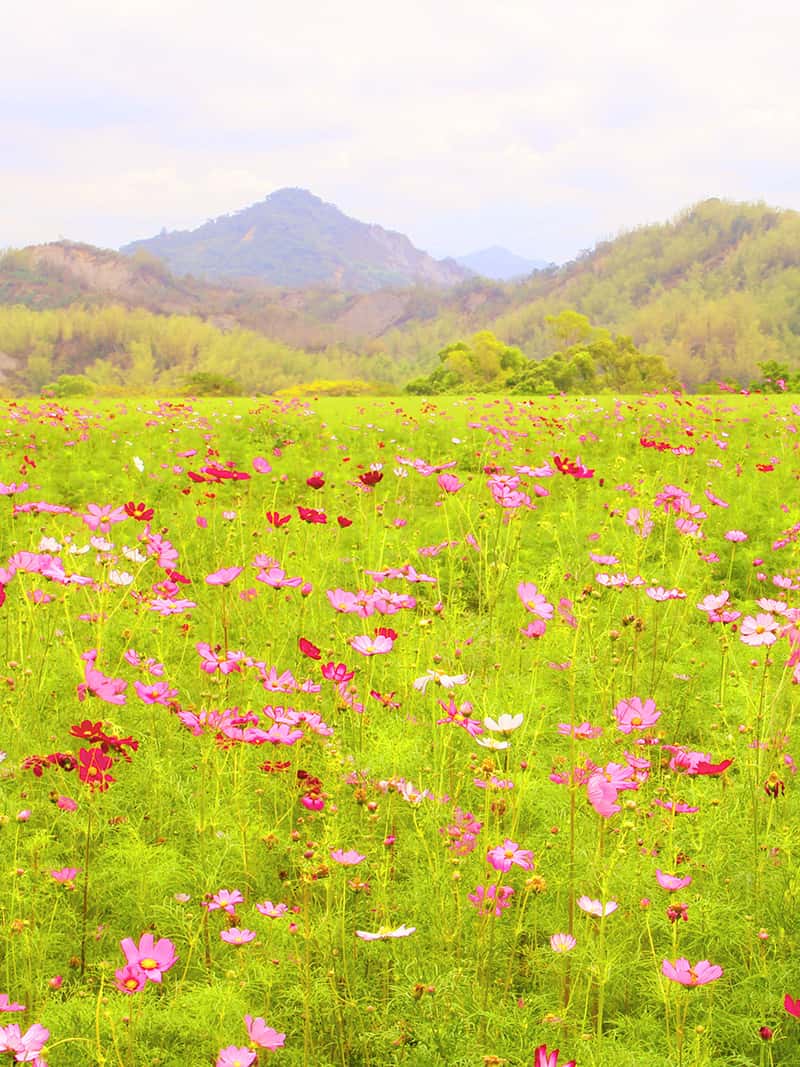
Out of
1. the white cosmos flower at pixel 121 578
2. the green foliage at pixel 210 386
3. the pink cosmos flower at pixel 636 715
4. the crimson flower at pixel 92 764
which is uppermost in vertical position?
the green foliage at pixel 210 386

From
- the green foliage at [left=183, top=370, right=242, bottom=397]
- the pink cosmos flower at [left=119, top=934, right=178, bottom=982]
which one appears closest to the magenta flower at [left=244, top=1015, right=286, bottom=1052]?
the pink cosmos flower at [left=119, top=934, right=178, bottom=982]

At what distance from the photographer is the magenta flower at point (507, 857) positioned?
137cm

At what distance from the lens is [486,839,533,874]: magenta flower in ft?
4.49

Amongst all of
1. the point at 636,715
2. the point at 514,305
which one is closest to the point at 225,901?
the point at 636,715

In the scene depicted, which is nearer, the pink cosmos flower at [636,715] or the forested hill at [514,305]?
the pink cosmos flower at [636,715]

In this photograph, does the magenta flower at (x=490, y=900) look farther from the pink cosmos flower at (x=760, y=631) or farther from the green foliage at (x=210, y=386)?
the green foliage at (x=210, y=386)

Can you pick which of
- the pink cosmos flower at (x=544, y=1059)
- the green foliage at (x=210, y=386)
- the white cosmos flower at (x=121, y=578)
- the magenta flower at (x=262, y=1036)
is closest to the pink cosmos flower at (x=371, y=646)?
the white cosmos flower at (x=121, y=578)

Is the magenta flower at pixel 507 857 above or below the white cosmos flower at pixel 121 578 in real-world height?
below

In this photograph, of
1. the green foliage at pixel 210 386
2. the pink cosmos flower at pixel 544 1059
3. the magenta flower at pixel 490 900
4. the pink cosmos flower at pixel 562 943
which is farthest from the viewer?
the green foliage at pixel 210 386

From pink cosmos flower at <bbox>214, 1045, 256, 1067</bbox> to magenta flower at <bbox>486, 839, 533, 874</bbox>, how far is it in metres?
0.47

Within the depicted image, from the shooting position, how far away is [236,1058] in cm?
115

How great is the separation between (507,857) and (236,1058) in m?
0.55

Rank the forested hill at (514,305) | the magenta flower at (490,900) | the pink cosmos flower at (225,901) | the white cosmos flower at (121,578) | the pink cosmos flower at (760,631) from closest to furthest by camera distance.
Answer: the magenta flower at (490,900) < the pink cosmos flower at (225,901) < the pink cosmos flower at (760,631) < the white cosmos flower at (121,578) < the forested hill at (514,305)

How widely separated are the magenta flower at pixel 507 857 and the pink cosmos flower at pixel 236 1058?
47 centimetres
